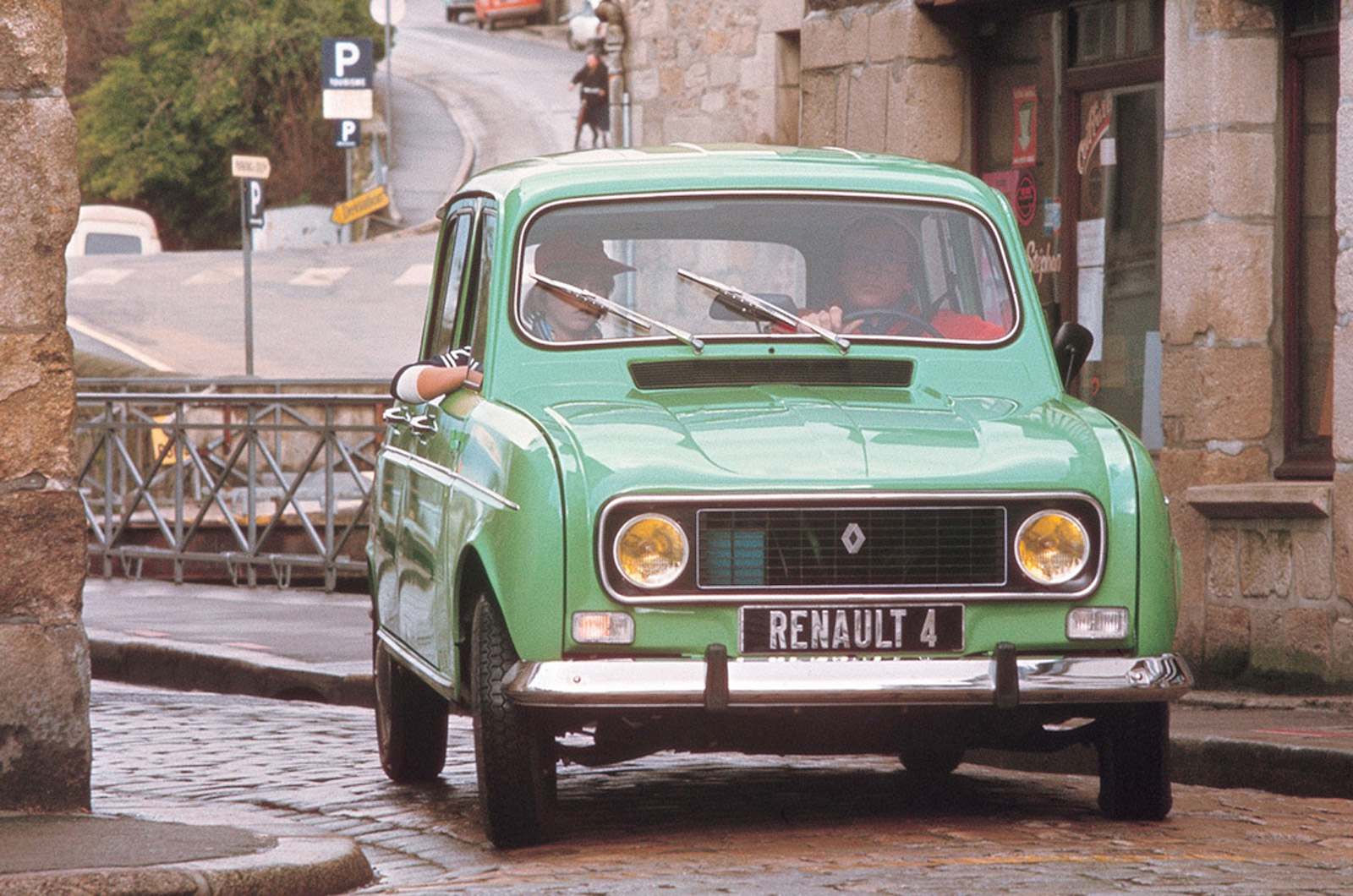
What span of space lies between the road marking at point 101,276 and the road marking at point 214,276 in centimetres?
117

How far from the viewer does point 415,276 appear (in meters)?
41.0

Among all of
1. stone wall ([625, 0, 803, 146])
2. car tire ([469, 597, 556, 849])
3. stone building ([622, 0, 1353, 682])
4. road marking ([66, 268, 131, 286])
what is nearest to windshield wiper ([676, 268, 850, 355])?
car tire ([469, 597, 556, 849])

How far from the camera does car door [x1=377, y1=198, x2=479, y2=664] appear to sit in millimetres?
7328

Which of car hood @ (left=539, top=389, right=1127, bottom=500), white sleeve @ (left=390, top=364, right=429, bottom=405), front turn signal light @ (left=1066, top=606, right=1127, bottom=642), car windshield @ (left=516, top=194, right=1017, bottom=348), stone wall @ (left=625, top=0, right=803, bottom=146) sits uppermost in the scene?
stone wall @ (left=625, top=0, right=803, bottom=146)

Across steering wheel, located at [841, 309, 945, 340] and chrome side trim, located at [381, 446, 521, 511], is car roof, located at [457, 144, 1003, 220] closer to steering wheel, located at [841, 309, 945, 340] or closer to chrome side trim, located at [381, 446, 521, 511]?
steering wheel, located at [841, 309, 945, 340]

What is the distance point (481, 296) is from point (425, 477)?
57 cm

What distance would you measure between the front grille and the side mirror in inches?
45.2

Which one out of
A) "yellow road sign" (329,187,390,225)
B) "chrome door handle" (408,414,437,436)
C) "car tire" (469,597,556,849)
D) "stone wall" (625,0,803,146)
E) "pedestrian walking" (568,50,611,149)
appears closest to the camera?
"car tire" (469,597,556,849)

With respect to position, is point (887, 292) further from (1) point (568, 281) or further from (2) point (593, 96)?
(2) point (593, 96)

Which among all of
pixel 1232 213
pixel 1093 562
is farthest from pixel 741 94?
pixel 1093 562

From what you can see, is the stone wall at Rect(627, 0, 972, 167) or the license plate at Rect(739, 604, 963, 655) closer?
the license plate at Rect(739, 604, 963, 655)

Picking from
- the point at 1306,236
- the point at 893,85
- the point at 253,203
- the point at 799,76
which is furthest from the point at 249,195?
the point at 1306,236

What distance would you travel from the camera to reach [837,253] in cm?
752

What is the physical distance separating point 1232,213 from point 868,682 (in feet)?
17.4
